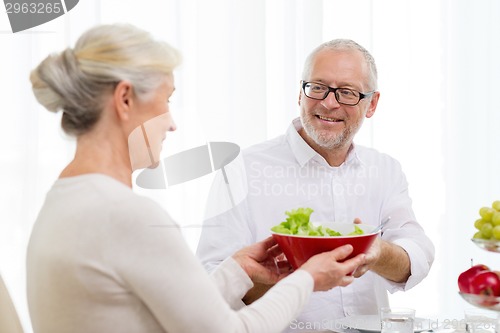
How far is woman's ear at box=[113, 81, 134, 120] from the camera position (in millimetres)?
1219

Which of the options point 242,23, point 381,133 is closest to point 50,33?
point 242,23

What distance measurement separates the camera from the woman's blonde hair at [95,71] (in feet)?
3.98

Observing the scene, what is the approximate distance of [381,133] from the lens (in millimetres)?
3482

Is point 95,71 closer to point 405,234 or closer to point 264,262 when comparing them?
point 264,262

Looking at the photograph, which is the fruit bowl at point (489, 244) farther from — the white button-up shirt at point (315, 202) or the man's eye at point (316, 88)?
the man's eye at point (316, 88)

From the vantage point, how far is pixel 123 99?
1.23 m

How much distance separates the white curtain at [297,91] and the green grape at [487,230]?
0.97 meters

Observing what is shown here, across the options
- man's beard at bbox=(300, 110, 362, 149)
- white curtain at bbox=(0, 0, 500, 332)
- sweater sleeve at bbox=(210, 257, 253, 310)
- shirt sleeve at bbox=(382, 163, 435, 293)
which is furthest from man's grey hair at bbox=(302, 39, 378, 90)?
sweater sleeve at bbox=(210, 257, 253, 310)

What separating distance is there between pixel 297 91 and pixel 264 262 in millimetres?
1598

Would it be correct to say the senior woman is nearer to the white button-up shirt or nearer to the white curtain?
the white button-up shirt

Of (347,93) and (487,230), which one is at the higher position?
(347,93)

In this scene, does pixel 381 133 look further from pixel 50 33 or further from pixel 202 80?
pixel 50 33

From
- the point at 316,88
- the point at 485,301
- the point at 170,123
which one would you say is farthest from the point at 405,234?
the point at 170,123

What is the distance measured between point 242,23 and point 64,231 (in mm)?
2123
